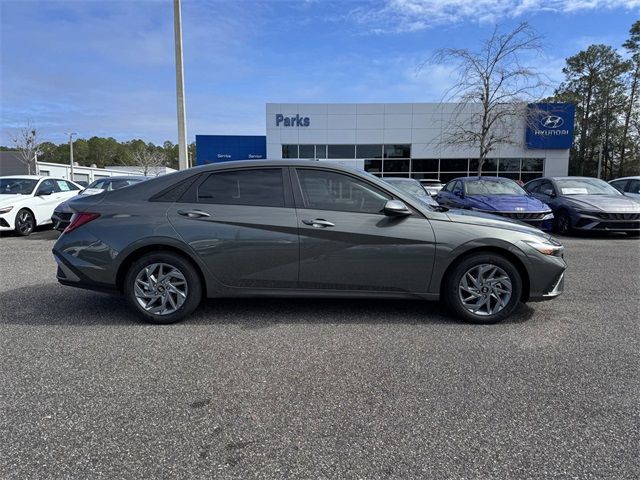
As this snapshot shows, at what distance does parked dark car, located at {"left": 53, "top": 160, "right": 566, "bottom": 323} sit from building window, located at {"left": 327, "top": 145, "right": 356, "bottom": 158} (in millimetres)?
26596

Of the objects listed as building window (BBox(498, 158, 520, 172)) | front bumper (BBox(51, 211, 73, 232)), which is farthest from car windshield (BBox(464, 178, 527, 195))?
building window (BBox(498, 158, 520, 172))

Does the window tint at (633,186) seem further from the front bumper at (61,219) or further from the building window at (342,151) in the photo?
the building window at (342,151)

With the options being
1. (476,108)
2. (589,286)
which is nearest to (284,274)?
(589,286)

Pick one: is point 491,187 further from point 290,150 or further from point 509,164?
point 509,164

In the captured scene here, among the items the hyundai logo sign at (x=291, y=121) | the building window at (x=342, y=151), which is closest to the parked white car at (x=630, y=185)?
the building window at (x=342, y=151)

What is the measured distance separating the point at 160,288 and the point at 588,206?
9.79m

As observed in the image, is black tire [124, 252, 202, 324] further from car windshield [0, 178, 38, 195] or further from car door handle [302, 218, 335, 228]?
car windshield [0, 178, 38, 195]

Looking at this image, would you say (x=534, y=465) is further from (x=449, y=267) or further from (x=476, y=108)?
(x=476, y=108)

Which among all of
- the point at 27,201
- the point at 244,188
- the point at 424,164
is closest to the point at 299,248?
the point at 244,188

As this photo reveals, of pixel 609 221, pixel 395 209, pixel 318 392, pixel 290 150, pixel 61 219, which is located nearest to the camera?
pixel 318 392

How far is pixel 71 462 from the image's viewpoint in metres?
2.14

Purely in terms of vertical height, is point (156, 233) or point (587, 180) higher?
point (587, 180)

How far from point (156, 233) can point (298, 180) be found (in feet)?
4.79

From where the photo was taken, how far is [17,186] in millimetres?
11109
